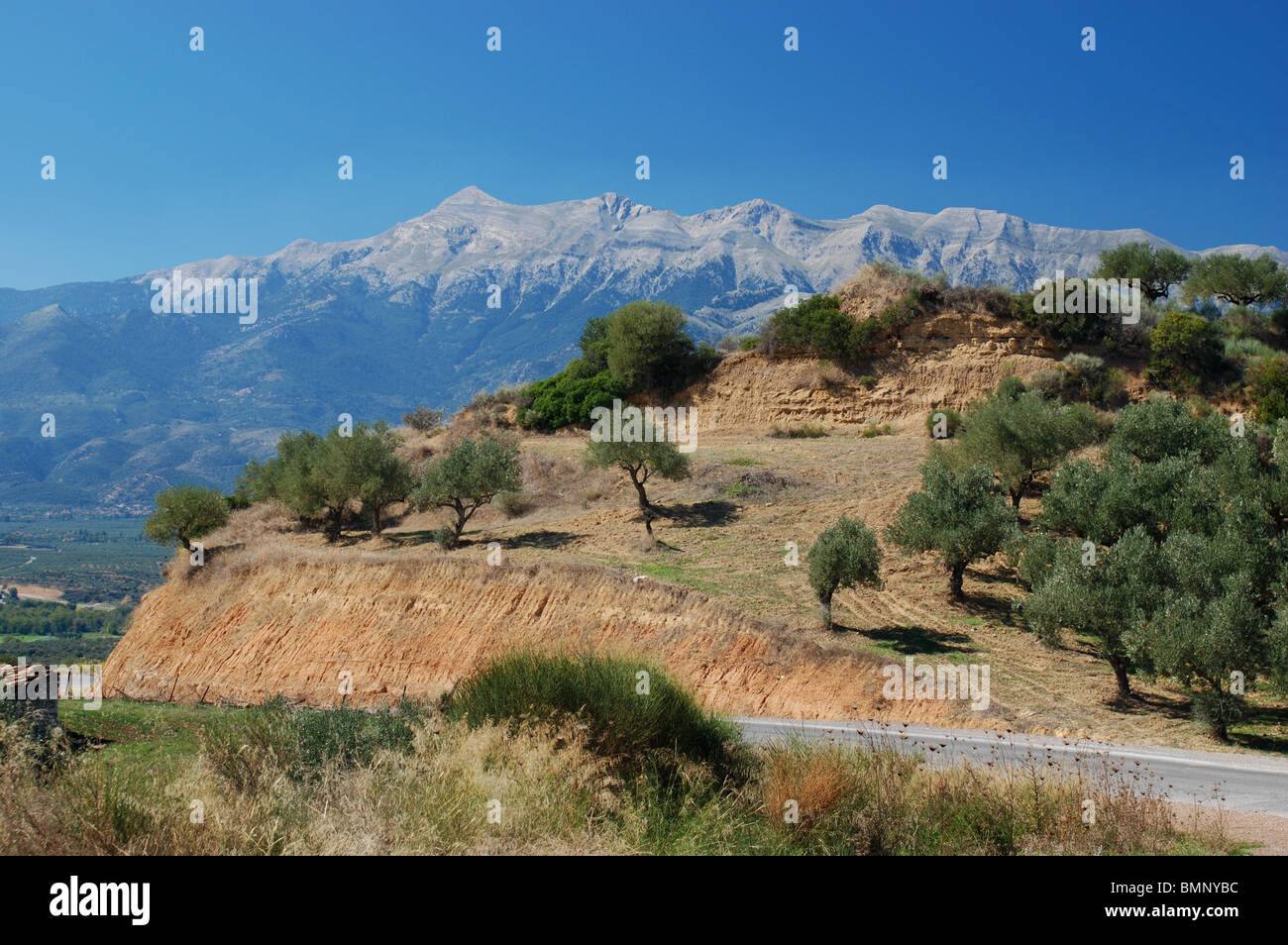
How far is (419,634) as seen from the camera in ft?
76.5

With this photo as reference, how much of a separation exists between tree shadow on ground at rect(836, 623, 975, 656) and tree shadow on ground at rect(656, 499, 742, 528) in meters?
8.23

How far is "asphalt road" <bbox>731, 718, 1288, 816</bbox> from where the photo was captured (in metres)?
10.3

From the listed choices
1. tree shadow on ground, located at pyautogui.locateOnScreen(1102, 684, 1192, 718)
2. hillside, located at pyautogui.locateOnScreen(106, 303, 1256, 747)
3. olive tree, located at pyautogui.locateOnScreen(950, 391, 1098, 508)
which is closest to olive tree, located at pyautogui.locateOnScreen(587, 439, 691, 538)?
hillside, located at pyautogui.locateOnScreen(106, 303, 1256, 747)

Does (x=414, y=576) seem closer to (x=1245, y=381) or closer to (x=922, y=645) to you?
(x=922, y=645)

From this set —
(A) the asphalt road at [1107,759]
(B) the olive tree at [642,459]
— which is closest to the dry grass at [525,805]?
(A) the asphalt road at [1107,759]

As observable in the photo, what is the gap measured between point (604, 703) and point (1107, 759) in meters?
7.19

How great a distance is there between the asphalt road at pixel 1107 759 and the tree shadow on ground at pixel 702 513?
497 inches

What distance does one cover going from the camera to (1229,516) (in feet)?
66.9

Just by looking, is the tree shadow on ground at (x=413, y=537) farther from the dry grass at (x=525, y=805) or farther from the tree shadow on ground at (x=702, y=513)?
the dry grass at (x=525, y=805)

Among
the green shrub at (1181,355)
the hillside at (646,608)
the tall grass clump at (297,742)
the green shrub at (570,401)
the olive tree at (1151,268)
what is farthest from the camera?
the olive tree at (1151,268)

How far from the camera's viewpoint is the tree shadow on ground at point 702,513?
27.8m

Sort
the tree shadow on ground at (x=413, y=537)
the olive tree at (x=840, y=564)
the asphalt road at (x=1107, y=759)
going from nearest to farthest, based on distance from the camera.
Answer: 1. the asphalt road at (x=1107, y=759)
2. the olive tree at (x=840, y=564)
3. the tree shadow on ground at (x=413, y=537)

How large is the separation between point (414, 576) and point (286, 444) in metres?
16.8
